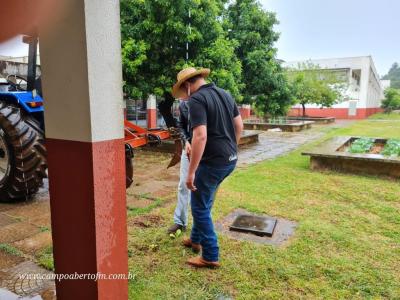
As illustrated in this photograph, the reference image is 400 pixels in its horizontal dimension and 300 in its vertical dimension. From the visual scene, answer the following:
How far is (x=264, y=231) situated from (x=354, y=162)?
391cm

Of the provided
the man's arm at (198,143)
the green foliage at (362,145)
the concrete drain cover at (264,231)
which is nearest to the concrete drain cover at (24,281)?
the man's arm at (198,143)

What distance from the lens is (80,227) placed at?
6.55ft

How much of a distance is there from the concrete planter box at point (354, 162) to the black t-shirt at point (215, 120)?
4408 mm

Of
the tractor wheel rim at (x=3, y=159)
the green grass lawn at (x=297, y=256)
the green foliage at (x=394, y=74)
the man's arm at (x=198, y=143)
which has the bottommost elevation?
the green grass lawn at (x=297, y=256)

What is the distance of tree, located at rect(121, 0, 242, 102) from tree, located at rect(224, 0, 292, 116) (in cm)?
314

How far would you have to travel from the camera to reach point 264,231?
379 cm

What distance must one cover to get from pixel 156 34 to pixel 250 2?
17.4ft

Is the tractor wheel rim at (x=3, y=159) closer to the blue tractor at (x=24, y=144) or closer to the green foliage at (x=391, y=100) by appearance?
the blue tractor at (x=24, y=144)

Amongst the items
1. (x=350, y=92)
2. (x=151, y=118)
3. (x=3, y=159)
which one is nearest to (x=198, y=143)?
(x=3, y=159)

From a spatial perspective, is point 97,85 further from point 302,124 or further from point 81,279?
point 302,124

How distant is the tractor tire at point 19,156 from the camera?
430cm

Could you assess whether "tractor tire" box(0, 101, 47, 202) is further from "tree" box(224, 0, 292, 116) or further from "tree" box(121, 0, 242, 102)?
"tree" box(224, 0, 292, 116)

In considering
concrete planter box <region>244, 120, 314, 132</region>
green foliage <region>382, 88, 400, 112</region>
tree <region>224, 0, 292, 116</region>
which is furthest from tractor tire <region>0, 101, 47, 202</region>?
green foliage <region>382, 88, 400, 112</region>

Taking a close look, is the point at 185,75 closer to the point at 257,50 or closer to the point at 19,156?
the point at 19,156
